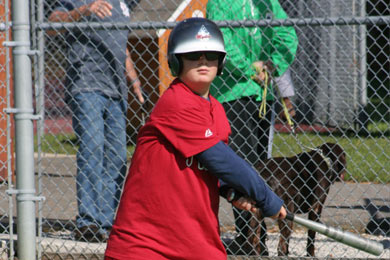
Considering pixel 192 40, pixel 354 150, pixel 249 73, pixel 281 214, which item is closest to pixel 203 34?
pixel 192 40

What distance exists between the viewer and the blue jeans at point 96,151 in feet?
16.3

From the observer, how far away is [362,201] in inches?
252

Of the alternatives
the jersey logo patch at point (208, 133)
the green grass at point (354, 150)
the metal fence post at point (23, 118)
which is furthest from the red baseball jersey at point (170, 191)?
the green grass at point (354, 150)

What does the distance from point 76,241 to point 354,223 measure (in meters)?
2.31

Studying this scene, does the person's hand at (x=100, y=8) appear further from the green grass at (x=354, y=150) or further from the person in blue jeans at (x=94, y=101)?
the green grass at (x=354, y=150)

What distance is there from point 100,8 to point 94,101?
0.69 meters

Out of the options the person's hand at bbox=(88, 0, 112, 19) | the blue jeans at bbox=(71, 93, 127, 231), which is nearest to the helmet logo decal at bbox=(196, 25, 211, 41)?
the person's hand at bbox=(88, 0, 112, 19)

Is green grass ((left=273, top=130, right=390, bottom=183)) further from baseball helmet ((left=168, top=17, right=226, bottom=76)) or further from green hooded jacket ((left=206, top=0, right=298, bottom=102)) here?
baseball helmet ((left=168, top=17, right=226, bottom=76))

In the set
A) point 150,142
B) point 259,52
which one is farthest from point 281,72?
point 150,142

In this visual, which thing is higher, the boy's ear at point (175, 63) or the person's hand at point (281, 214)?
the boy's ear at point (175, 63)

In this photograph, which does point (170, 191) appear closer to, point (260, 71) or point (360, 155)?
point (260, 71)

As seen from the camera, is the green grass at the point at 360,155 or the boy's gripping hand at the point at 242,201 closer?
the boy's gripping hand at the point at 242,201

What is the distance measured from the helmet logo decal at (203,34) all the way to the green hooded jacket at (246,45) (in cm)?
197

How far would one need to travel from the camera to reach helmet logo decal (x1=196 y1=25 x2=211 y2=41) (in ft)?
9.12
